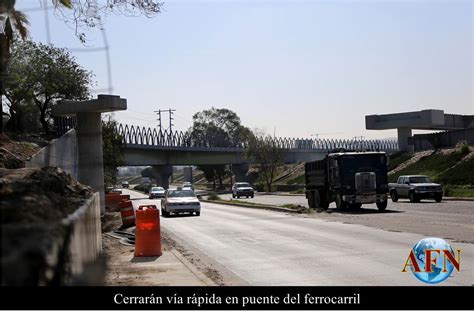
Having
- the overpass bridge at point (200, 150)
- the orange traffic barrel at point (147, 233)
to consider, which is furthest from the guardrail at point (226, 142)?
the orange traffic barrel at point (147, 233)

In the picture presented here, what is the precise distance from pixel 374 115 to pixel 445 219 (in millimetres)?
58880

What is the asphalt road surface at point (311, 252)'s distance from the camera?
10.5 meters

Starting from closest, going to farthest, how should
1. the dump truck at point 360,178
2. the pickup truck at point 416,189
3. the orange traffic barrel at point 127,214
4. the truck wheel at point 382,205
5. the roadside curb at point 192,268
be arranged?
the roadside curb at point 192,268 < the orange traffic barrel at point 127,214 < the truck wheel at point 382,205 < the dump truck at point 360,178 < the pickup truck at point 416,189

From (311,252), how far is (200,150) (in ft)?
219

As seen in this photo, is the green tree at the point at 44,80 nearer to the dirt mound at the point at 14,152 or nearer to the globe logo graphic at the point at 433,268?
the dirt mound at the point at 14,152

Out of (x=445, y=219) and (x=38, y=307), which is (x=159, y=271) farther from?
(x=445, y=219)

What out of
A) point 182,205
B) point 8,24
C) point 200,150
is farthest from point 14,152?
point 200,150

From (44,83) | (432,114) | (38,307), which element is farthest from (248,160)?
(38,307)

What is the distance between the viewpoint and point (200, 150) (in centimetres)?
8075

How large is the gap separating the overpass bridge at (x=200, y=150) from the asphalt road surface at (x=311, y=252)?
122ft

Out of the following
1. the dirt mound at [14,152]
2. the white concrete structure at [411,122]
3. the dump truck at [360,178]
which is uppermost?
the white concrete structure at [411,122]

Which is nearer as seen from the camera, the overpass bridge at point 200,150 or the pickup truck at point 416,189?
the pickup truck at point 416,189

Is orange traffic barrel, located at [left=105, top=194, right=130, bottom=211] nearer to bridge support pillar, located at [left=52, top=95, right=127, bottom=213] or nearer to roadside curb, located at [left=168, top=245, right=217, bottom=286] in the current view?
bridge support pillar, located at [left=52, top=95, right=127, bottom=213]

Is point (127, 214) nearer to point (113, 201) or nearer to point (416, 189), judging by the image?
point (113, 201)
